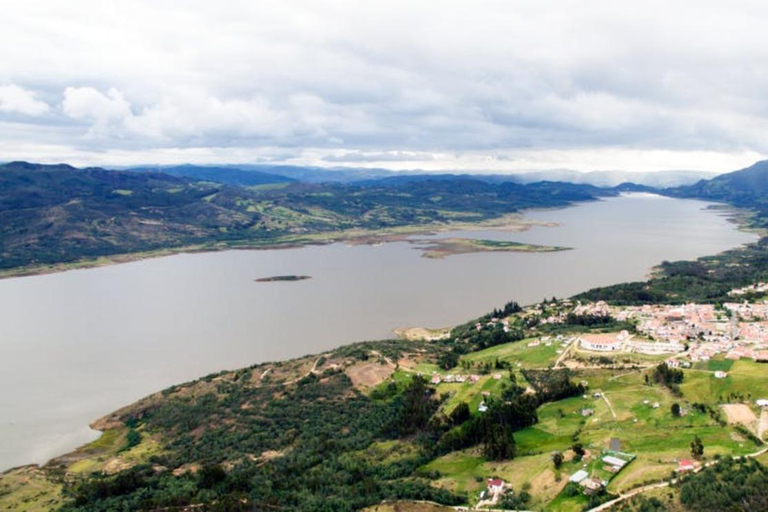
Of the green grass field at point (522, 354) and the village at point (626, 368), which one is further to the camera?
the green grass field at point (522, 354)

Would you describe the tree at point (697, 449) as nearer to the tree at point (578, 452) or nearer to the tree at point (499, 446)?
the tree at point (578, 452)

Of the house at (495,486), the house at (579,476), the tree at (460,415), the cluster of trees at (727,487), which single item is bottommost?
the tree at (460,415)

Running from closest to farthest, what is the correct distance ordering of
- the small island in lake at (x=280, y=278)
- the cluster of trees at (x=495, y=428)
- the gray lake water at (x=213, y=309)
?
1. the cluster of trees at (x=495, y=428)
2. the gray lake water at (x=213, y=309)
3. the small island in lake at (x=280, y=278)

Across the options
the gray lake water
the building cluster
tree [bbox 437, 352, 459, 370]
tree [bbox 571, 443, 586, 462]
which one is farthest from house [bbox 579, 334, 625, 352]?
the gray lake water

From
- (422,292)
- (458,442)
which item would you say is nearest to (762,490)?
(458,442)

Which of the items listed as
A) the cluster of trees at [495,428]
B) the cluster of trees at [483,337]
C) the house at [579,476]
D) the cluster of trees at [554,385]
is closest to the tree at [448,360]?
the cluster of trees at [483,337]

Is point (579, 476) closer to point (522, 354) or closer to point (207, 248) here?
point (522, 354)

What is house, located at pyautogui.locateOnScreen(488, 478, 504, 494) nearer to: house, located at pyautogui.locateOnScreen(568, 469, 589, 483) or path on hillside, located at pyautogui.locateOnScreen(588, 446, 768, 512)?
house, located at pyautogui.locateOnScreen(568, 469, 589, 483)
